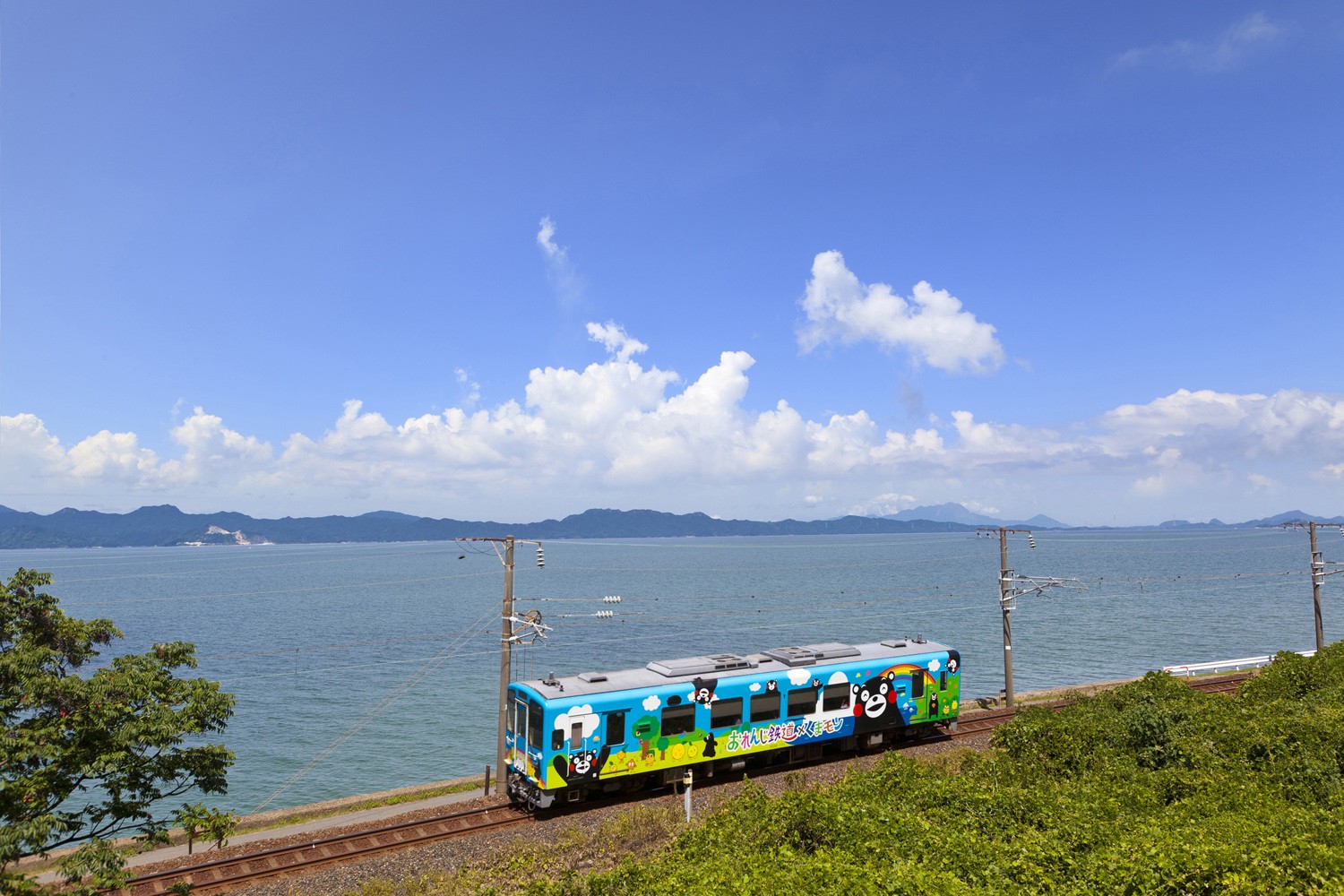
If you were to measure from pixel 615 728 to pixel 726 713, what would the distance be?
3785 mm

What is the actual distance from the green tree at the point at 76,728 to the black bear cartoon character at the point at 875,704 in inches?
753

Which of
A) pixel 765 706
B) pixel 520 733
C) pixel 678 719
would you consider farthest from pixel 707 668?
pixel 520 733

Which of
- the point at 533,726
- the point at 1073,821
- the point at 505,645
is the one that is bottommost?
the point at 533,726

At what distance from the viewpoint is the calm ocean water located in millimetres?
40656

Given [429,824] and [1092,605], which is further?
[1092,605]

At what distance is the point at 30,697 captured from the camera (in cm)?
1457

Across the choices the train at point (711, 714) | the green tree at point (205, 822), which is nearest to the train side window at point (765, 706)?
the train at point (711, 714)

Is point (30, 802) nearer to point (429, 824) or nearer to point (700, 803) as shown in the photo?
point (429, 824)

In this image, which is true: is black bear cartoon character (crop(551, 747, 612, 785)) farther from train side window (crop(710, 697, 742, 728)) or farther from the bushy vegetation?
the bushy vegetation

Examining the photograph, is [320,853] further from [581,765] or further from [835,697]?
[835,697]

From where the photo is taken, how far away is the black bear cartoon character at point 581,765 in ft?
71.5

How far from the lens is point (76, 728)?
15219mm

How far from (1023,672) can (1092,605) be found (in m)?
43.7

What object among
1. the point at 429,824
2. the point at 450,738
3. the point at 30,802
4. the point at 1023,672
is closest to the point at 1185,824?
the point at 429,824
